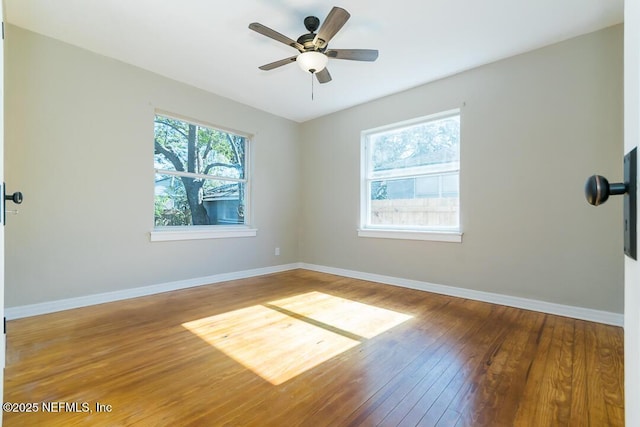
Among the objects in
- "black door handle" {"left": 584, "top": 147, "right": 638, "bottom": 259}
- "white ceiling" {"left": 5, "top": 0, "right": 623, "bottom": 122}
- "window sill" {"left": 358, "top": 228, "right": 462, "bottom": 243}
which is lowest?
"window sill" {"left": 358, "top": 228, "right": 462, "bottom": 243}

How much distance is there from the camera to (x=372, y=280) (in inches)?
161

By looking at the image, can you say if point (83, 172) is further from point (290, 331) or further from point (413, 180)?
point (413, 180)

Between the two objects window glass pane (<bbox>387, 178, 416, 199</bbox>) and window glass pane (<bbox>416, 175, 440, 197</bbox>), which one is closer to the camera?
window glass pane (<bbox>416, 175, 440, 197</bbox>)

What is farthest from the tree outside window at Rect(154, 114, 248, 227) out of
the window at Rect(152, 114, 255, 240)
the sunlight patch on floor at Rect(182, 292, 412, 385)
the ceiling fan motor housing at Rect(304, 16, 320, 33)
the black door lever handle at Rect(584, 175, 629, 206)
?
the black door lever handle at Rect(584, 175, 629, 206)

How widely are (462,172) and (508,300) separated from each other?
1.47 metres

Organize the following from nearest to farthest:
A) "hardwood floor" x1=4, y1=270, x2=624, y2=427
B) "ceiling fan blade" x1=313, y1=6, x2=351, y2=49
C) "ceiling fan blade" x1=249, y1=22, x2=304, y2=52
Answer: "hardwood floor" x1=4, y1=270, x2=624, y2=427 → "ceiling fan blade" x1=313, y1=6, x2=351, y2=49 → "ceiling fan blade" x1=249, y1=22, x2=304, y2=52

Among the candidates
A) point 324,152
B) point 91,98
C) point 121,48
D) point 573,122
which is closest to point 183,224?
point 91,98

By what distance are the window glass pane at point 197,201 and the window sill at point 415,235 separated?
6.45 ft

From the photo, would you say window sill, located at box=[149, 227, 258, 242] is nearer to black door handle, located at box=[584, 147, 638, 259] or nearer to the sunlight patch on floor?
the sunlight patch on floor

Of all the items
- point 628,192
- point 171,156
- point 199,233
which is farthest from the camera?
point 199,233

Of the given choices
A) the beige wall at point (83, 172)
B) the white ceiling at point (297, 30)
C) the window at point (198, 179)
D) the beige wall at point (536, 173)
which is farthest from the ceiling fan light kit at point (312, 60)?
the window at point (198, 179)

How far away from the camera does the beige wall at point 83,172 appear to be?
2.61 metres

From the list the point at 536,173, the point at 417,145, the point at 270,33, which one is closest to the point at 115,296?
the point at 270,33

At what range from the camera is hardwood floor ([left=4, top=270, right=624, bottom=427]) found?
1378 mm
